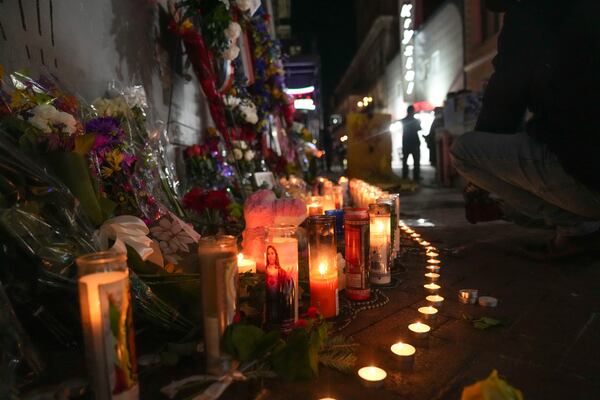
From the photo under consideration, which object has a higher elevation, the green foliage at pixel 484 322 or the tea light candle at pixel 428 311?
the tea light candle at pixel 428 311

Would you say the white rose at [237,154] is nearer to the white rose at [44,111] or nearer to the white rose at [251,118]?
the white rose at [251,118]

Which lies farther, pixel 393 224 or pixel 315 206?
pixel 315 206

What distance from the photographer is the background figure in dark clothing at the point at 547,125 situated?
2170 mm

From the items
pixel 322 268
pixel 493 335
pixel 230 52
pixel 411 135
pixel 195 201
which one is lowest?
pixel 493 335

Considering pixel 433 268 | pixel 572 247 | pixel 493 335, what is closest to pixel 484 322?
pixel 493 335

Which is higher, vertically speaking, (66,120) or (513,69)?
(513,69)

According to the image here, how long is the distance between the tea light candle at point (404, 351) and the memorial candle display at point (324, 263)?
0.35 m

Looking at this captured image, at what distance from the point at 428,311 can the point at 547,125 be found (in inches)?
56.6

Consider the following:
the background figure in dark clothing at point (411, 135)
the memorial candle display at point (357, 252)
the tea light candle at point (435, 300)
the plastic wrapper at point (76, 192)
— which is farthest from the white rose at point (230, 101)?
the background figure in dark clothing at point (411, 135)

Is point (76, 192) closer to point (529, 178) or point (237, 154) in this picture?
point (529, 178)

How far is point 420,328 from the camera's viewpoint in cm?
158

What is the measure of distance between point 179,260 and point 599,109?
2.36 meters

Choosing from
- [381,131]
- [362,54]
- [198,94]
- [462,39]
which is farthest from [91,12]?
[362,54]

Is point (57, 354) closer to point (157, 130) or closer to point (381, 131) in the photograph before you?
point (157, 130)
